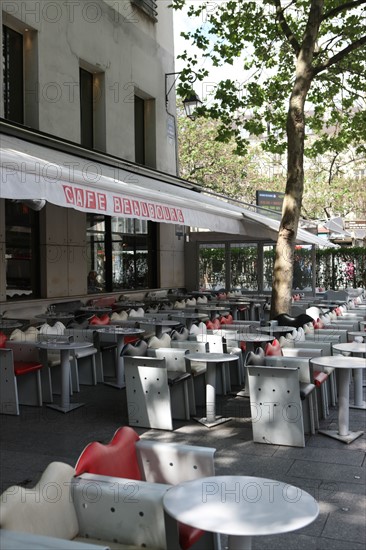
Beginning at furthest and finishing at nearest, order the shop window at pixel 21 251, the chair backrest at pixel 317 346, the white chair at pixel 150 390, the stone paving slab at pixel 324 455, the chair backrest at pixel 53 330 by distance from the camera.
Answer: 1. the shop window at pixel 21 251
2. the chair backrest at pixel 53 330
3. the chair backrest at pixel 317 346
4. the white chair at pixel 150 390
5. the stone paving slab at pixel 324 455

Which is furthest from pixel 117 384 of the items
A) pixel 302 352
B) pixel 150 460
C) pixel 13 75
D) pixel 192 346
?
pixel 13 75

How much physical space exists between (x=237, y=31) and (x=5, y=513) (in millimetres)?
13206

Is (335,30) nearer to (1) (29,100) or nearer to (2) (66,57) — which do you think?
(2) (66,57)

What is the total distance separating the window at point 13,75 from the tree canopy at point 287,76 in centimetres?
369

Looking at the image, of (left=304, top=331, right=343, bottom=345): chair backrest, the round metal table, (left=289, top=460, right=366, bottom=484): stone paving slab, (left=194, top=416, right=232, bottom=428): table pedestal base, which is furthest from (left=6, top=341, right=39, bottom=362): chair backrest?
the round metal table

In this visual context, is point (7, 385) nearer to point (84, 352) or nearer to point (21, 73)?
point (84, 352)

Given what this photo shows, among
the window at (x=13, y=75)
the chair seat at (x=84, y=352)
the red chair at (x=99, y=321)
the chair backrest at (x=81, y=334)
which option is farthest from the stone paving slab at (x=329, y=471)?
the window at (x=13, y=75)

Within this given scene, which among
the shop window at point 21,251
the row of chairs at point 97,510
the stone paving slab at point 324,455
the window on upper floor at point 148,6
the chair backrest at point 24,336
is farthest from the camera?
the window on upper floor at point 148,6

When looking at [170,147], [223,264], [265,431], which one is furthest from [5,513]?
[170,147]

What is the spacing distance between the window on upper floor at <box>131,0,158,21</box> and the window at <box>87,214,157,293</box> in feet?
19.8

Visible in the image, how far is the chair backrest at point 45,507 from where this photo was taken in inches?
103

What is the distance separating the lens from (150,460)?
12.1 feet

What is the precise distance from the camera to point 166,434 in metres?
6.62

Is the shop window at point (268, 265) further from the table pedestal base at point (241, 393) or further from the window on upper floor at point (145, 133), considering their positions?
the table pedestal base at point (241, 393)
